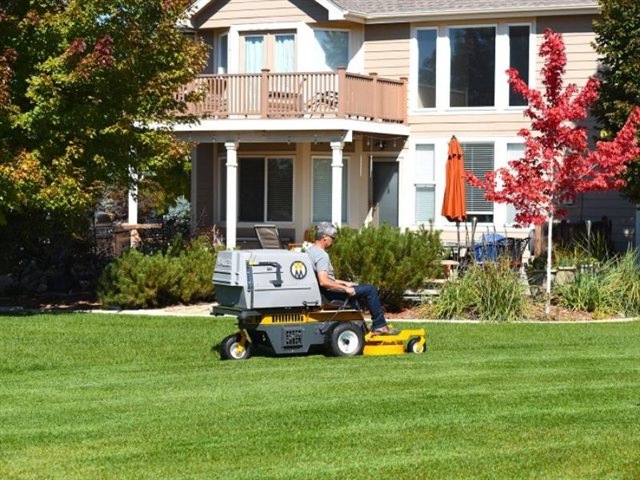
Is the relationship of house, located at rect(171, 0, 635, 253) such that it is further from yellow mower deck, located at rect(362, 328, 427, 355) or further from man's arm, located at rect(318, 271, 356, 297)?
man's arm, located at rect(318, 271, 356, 297)

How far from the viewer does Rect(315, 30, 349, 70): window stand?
28.6 metres

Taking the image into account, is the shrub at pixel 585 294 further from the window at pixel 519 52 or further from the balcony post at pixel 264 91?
the balcony post at pixel 264 91

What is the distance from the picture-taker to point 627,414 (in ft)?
35.7

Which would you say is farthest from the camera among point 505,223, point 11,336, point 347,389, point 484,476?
point 505,223

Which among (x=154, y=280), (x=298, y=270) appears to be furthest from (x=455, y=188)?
(x=298, y=270)

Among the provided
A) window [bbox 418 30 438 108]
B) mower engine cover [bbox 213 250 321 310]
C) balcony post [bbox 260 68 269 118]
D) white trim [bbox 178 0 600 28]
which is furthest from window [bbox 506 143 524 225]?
mower engine cover [bbox 213 250 321 310]

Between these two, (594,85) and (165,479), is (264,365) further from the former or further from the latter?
(594,85)

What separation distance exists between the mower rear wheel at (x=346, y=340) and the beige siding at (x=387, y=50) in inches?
553

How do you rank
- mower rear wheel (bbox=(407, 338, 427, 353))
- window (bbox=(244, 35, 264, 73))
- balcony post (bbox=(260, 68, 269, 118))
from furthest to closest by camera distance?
1. window (bbox=(244, 35, 264, 73))
2. balcony post (bbox=(260, 68, 269, 118))
3. mower rear wheel (bbox=(407, 338, 427, 353))

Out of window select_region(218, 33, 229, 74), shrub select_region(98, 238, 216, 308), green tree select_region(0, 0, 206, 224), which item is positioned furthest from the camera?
window select_region(218, 33, 229, 74)

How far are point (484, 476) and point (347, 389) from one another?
12.3 ft

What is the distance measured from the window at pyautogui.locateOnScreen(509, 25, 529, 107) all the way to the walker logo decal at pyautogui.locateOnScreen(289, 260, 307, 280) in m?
13.8

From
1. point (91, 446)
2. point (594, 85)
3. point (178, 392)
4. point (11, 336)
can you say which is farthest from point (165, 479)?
point (594, 85)

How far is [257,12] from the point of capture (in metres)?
29.0
